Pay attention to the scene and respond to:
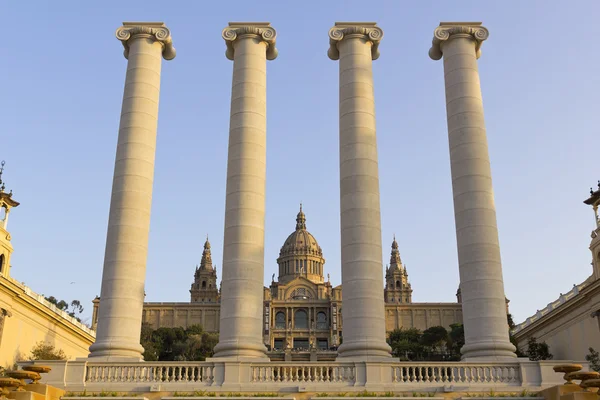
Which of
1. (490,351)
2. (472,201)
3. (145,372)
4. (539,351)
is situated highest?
(472,201)

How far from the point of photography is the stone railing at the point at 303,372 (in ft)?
171

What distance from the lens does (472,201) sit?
6031 cm

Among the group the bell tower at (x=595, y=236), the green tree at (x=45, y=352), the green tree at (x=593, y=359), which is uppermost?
the bell tower at (x=595, y=236)

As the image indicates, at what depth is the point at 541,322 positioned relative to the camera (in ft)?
452

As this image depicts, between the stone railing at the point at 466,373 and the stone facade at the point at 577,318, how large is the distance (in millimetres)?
63579

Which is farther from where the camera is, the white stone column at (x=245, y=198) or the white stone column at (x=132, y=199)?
the white stone column at (x=245, y=198)

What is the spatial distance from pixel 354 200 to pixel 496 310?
601 inches

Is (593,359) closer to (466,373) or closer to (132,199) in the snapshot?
(466,373)

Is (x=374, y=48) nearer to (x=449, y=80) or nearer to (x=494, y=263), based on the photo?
(x=449, y=80)

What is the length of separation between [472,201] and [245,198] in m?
20.1

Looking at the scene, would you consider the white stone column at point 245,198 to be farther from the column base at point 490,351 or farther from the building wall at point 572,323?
the building wall at point 572,323

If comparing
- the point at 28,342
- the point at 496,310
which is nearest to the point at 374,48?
A: the point at 496,310

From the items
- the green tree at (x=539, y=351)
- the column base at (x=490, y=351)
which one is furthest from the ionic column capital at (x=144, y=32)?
the green tree at (x=539, y=351)

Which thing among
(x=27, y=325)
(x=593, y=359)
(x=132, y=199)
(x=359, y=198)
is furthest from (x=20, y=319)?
(x=593, y=359)
